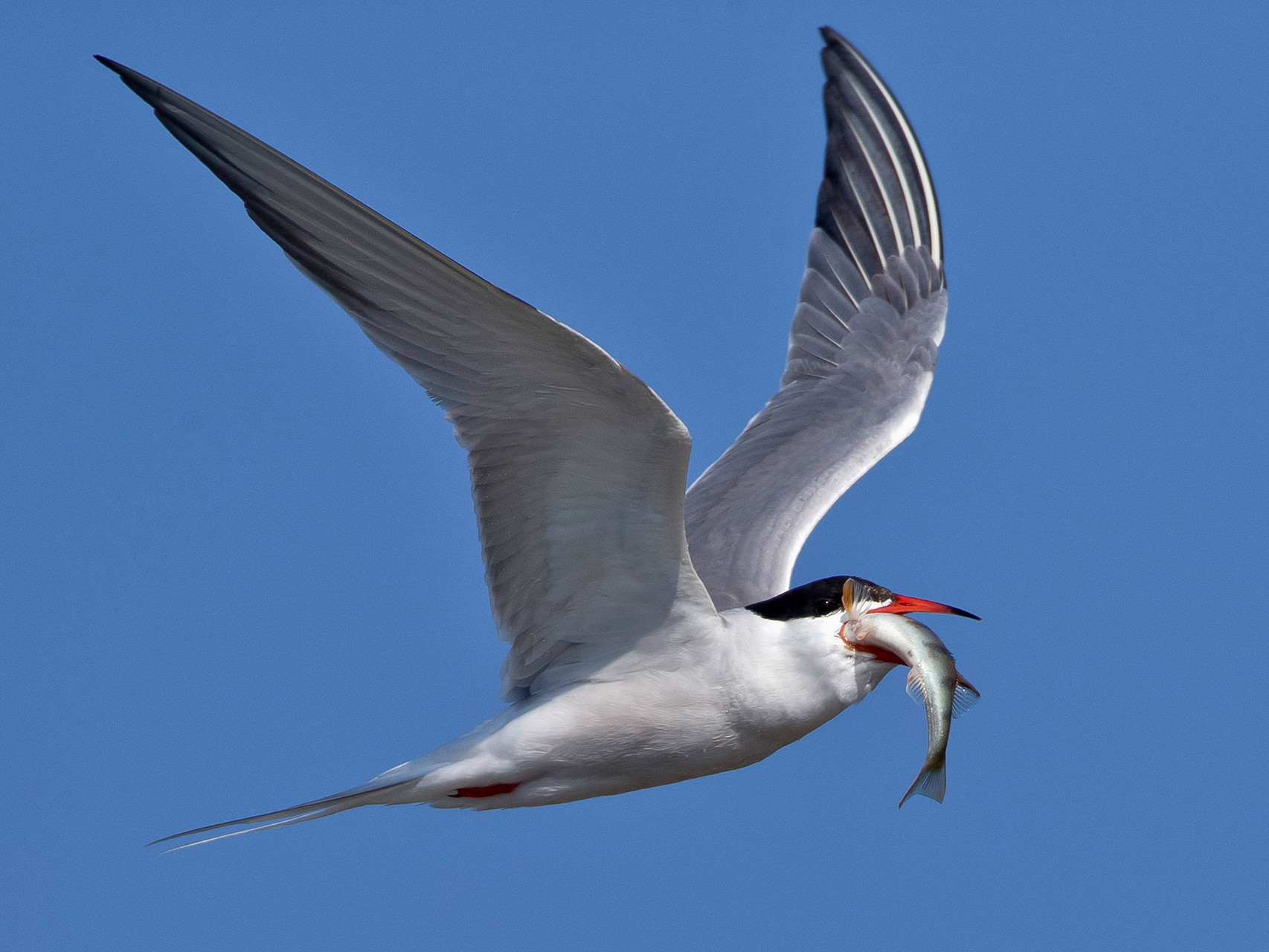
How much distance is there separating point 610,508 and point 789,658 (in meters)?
0.92

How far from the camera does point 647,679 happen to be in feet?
17.6

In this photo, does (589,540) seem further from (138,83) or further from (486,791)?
(138,83)

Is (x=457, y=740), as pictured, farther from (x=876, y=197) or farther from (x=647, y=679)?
(x=876, y=197)

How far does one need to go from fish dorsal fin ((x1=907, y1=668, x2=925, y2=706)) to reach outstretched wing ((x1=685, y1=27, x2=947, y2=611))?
5.46 ft

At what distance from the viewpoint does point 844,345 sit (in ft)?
25.6

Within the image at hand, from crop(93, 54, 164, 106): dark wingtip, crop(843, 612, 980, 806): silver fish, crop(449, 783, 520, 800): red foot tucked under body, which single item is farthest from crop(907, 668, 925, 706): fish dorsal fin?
crop(93, 54, 164, 106): dark wingtip

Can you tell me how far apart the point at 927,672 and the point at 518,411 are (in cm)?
163

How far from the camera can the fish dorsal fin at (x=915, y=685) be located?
15.7 ft

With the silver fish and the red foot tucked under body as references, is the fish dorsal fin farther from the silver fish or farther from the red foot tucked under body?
the red foot tucked under body

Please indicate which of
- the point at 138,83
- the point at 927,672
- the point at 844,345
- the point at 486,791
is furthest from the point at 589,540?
the point at 844,345

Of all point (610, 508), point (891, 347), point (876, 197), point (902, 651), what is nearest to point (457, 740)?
point (610, 508)

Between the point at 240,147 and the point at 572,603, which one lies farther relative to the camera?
the point at 572,603

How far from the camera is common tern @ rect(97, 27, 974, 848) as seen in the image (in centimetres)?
430

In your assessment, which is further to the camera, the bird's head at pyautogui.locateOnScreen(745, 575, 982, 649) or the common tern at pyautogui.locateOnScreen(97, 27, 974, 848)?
the bird's head at pyautogui.locateOnScreen(745, 575, 982, 649)
